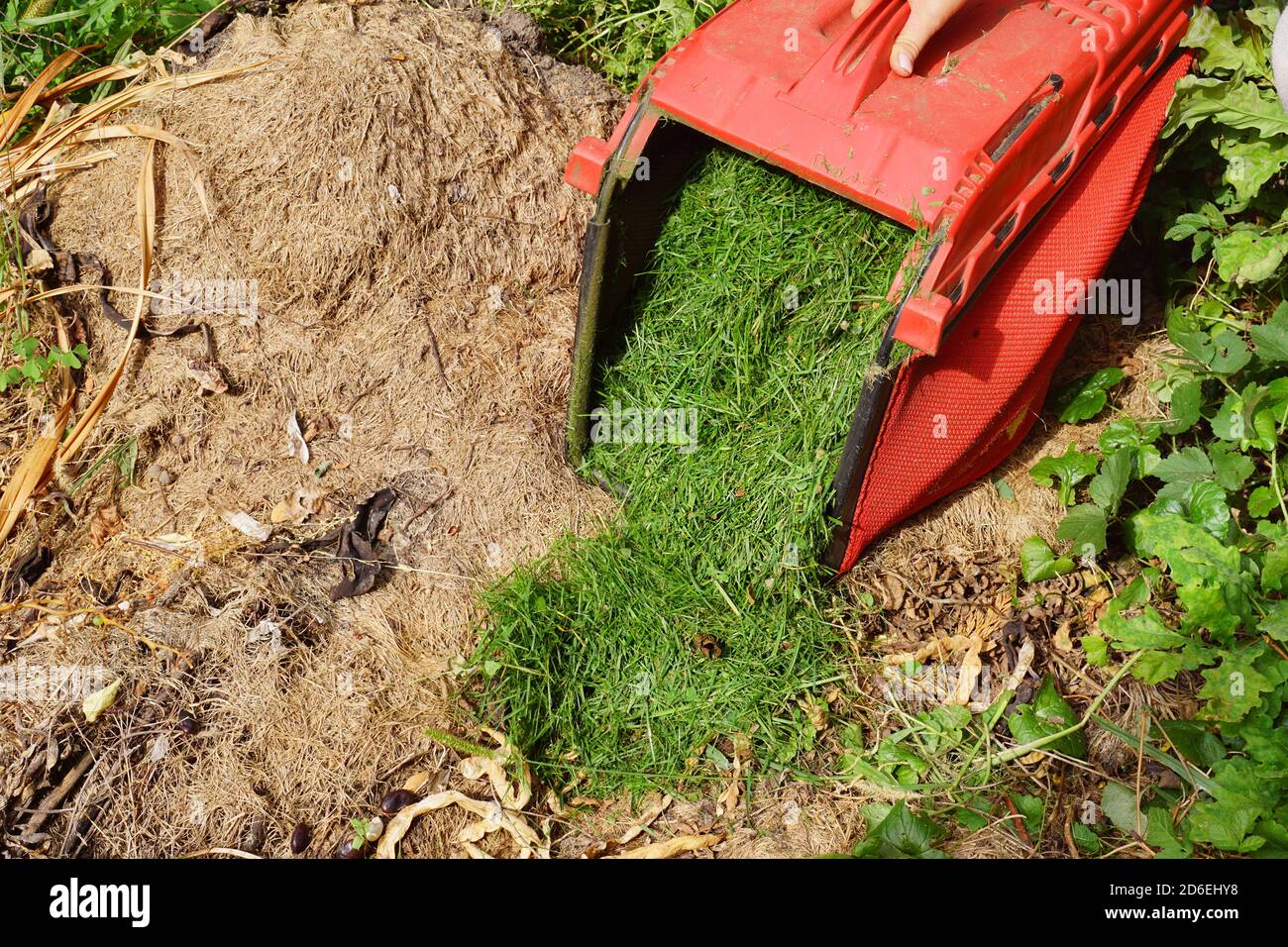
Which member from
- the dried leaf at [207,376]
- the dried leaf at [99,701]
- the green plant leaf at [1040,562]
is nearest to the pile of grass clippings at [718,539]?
the green plant leaf at [1040,562]

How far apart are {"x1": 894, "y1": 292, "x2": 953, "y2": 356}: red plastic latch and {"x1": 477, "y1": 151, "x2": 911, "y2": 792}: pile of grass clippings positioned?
1.15 ft

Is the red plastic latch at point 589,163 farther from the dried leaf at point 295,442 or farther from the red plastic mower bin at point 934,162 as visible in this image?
the dried leaf at point 295,442

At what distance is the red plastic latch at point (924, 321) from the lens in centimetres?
259

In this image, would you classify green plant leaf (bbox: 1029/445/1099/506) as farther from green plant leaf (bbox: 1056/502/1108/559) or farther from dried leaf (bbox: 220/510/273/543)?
dried leaf (bbox: 220/510/273/543)

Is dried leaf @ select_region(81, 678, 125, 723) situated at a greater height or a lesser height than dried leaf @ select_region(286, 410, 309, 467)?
lesser

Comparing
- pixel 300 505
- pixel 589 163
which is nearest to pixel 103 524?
pixel 300 505

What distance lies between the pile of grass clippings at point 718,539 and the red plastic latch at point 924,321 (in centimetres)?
35

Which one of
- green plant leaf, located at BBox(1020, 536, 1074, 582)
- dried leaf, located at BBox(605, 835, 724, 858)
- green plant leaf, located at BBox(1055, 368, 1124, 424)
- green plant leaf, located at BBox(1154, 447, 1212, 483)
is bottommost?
dried leaf, located at BBox(605, 835, 724, 858)

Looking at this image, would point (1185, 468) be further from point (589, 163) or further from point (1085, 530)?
point (589, 163)

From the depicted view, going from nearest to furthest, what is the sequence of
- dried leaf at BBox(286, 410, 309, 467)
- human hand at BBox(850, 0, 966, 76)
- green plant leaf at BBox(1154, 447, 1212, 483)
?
human hand at BBox(850, 0, 966, 76) → green plant leaf at BBox(1154, 447, 1212, 483) → dried leaf at BBox(286, 410, 309, 467)

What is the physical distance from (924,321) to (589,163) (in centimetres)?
111

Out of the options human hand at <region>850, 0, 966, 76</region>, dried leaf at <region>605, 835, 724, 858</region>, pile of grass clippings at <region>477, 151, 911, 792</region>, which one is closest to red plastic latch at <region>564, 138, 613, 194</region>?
pile of grass clippings at <region>477, 151, 911, 792</region>

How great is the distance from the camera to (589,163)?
3.06m

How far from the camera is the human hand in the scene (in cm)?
290
